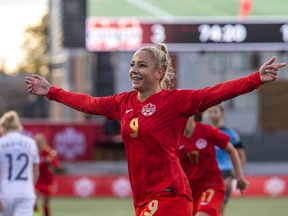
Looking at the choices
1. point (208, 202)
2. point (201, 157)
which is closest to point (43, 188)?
point (208, 202)

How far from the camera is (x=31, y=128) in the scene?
33.7 meters

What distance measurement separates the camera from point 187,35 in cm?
2195

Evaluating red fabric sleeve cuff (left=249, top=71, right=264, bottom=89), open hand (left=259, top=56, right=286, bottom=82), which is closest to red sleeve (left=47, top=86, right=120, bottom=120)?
red fabric sleeve cuff (left=249, top=71, right=264, bottom=89)

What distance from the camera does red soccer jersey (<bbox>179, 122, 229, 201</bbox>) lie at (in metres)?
10.9

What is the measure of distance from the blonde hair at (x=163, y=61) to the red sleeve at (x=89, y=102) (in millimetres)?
449

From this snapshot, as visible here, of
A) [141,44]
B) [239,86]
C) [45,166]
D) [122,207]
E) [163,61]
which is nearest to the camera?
[239,86]

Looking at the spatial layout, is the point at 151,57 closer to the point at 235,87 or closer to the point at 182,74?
the point at 235,87

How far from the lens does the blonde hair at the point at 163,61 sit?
8.14 m

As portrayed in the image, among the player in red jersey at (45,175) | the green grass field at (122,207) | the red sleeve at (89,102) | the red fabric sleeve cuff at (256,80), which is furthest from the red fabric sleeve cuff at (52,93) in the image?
the green grass field at (122,207)

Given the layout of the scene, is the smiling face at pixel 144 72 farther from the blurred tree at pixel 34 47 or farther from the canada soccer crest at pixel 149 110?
the blurred tree at pixel 34 47

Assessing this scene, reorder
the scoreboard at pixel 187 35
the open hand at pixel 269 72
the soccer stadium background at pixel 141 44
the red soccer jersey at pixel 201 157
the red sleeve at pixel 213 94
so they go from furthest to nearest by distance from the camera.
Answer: the soccer stadium background at pixel 141 44
the scoreboard at pixel 187 35
the red soccer jersey at pixel 201 157
the red sleeve at pixel 213 94
the open hand at pixel 269 72

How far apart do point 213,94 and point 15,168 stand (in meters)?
5.56

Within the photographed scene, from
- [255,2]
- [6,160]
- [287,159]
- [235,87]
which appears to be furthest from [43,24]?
[235,87]

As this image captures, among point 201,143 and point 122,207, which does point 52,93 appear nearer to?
point 201,143
